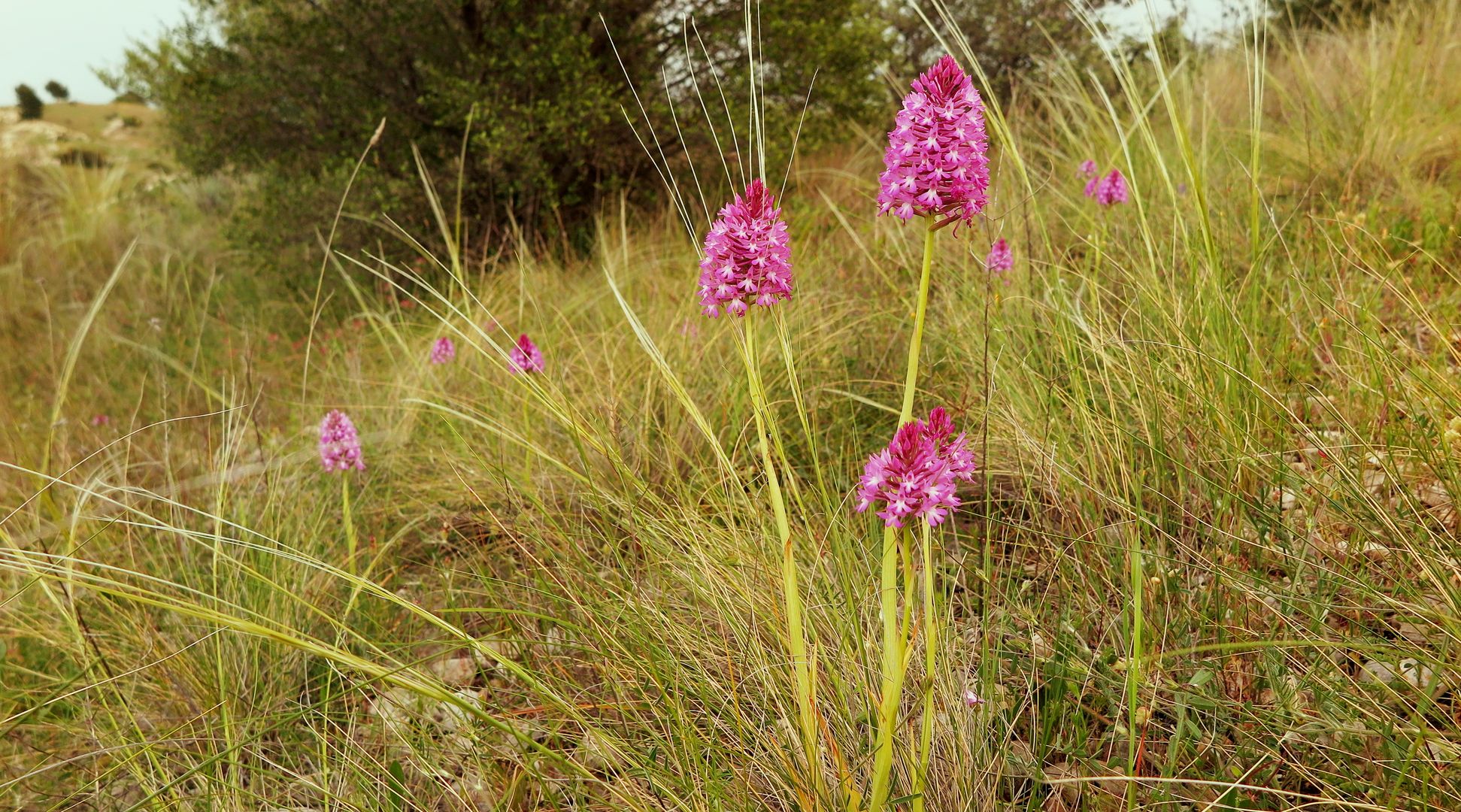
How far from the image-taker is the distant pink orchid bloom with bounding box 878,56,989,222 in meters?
1.24

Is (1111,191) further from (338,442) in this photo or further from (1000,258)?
(338,442)

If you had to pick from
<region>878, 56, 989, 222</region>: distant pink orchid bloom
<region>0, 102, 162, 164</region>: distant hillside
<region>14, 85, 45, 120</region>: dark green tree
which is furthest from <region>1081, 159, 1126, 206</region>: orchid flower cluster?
<region>14, 85, 45, 120</region>: dark green tree

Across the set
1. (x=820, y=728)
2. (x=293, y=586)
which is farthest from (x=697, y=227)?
(x=820, y=728)

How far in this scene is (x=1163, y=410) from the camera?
7.28ft

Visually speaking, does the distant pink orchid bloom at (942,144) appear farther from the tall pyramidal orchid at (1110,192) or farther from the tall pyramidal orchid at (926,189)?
→ the tall pyramidal orchid at (1110,192)

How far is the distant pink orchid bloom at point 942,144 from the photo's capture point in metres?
1.24

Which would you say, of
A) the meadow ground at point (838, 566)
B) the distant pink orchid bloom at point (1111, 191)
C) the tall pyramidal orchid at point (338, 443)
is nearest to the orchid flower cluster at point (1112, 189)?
the distant pink orchid bloom at point (1111, 191)

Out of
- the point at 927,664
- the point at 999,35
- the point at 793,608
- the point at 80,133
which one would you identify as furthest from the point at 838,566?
the point at 80,133

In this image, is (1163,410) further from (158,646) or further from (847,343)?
(158,646)

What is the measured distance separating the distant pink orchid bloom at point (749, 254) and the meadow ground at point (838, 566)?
0.19 ft

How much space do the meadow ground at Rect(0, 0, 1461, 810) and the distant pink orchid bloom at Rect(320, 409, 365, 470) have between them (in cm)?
17

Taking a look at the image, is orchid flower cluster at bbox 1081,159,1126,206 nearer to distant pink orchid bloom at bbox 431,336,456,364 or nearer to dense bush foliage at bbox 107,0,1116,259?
distant pink orchid bloom at bbox 431,336,456,364

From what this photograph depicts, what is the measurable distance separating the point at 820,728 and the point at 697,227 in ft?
15.9

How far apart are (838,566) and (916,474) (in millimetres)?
747
